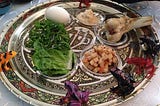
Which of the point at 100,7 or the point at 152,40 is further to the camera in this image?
the point at 100,7

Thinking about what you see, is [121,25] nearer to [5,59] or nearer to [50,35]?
[50,35]

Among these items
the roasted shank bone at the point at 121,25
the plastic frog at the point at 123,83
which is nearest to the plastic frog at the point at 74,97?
the plastic frog at the point at 123,83

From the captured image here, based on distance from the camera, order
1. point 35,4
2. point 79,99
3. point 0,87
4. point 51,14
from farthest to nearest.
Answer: point 35,4
point 51,14
point 0,87
point 79,99

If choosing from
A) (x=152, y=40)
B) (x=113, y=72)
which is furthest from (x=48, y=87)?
(x=152, y=40)

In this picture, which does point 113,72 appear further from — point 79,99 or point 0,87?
point 0,87

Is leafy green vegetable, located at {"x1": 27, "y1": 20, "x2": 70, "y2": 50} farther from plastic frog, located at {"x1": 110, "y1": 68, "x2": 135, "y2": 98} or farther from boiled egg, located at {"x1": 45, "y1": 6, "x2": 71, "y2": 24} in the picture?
plastic frog, located at {"x1": 110, "y1": 68, "x2": 135, "y2": 98}

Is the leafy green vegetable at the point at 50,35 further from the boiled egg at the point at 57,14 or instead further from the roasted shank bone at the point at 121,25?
the roasted shank bone at the point at 121,25

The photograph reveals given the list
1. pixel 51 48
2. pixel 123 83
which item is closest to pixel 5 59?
pixel 51 48

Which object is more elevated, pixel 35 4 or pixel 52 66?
pixel 35 4
